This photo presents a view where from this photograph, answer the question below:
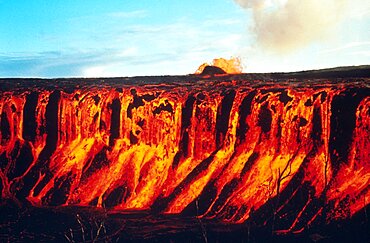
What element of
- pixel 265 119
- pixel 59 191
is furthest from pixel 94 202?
pixel 265 119

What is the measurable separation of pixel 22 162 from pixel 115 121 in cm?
173

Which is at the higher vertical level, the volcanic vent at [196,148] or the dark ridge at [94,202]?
the volcanic vent at [196,148]

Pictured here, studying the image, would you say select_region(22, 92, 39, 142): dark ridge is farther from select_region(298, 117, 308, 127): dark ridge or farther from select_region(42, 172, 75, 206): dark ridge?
select_region(298, 117, 308, 127): dark ridge

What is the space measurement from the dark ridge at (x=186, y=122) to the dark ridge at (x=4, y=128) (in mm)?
3025

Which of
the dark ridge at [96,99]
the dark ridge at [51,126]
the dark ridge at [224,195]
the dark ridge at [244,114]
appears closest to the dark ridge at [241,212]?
the dark ridge at [224,195]

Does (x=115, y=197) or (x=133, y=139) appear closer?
(x=115, y=197)

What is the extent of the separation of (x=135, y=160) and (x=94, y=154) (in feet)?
2.44

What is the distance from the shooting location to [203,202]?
21.8ft

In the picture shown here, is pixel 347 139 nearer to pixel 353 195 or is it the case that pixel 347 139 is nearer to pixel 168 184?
pixel 353 195

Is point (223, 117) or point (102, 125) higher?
point (223, 117)

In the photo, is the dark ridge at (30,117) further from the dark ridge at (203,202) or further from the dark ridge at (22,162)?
the dark ridge at (203,202)

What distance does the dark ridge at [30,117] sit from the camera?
775cm

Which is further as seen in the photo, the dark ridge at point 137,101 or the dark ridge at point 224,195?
the dark ridge at point 137,101

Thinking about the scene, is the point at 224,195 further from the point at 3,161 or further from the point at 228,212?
the point at 3,161
